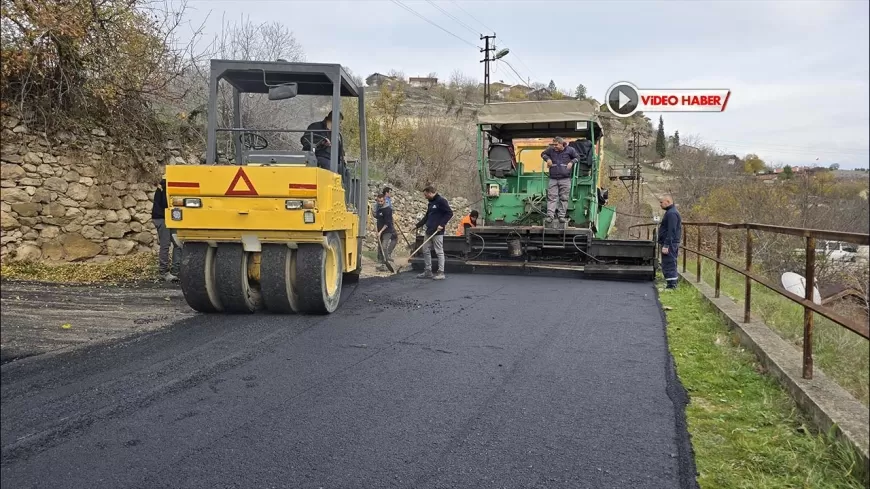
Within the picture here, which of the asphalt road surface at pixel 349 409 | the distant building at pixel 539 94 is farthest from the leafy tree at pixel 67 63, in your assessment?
the distant building at pixel 539 94

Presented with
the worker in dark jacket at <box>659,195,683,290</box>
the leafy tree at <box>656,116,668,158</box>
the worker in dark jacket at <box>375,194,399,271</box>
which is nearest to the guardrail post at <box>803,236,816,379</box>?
the worker in dark jacket at <box>659,195,683,290</box>

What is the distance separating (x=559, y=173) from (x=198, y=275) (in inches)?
287

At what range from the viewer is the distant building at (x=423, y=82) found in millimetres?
74375

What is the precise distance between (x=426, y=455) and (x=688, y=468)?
4.28 feet

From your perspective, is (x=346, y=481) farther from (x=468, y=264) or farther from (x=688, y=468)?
(x=468, y=264)

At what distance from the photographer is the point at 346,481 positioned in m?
2.95

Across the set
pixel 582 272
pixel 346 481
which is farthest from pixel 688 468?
pixel 582 272

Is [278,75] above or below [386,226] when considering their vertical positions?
above

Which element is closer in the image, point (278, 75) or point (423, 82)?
point (278, 75)

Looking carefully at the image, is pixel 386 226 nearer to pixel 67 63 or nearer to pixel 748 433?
pixel 748 433

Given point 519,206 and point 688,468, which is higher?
point 519,206

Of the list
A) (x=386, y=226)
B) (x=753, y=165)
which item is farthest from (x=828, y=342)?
(x=753, y=165)

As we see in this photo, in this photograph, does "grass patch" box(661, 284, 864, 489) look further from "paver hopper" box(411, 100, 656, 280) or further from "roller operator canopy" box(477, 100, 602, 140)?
"roller operator canopy" box(477, 100, 602, 140)

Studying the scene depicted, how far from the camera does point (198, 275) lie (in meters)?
6.56
